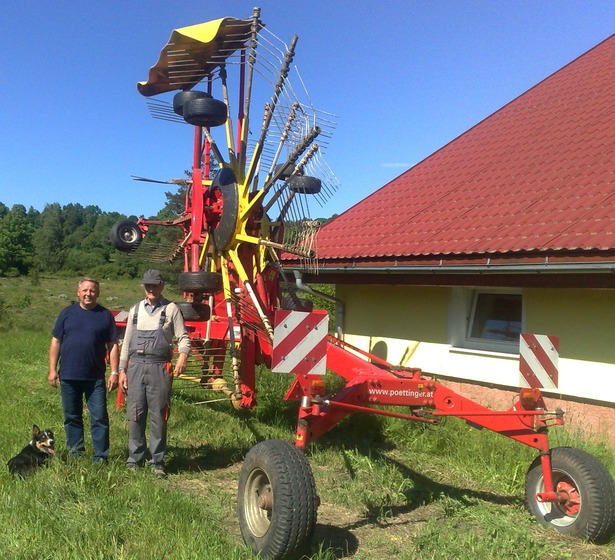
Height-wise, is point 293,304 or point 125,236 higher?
point 125,236

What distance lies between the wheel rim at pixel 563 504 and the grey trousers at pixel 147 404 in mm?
2943

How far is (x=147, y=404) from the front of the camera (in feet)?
17.8

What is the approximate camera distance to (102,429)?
5457 mm

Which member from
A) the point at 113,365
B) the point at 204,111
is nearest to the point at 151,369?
the point at 113,365

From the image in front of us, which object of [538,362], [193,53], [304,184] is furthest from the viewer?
[304,184]

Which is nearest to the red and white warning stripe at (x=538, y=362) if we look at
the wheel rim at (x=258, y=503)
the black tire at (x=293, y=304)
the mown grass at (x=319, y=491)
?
the mown grass at (x=319, y=491)

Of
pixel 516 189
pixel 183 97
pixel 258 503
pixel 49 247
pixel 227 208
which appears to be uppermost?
pixel 49 247

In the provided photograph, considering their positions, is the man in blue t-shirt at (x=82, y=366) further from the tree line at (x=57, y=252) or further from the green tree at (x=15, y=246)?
the green tree at (x=15, y=246)

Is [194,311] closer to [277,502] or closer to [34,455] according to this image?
[34,455]

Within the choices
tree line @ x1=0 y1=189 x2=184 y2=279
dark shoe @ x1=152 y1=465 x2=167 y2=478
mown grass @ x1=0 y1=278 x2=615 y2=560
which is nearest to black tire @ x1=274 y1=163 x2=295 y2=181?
mown grass @ x1=0 y1=278 x2=615 y2=560

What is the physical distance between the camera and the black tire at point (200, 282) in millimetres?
6387

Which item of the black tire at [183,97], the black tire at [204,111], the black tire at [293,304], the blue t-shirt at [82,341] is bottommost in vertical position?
the blue t-shirt at [82,341]

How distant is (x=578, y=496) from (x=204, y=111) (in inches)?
185

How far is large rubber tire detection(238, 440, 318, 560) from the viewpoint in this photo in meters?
3.60
